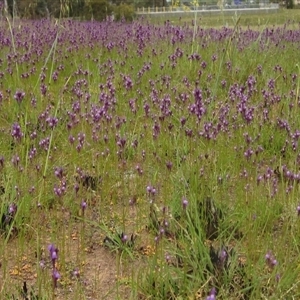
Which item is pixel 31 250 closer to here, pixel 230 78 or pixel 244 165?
pixel 244 165

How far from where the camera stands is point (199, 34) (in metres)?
7.60

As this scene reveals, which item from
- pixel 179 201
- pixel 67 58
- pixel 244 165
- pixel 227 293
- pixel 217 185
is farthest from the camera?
pixel 67 58

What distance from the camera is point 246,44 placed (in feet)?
23.6

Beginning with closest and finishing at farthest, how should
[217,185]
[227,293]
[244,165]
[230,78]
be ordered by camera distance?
[227,293] < [217,185] < [244,165] < [230,78]

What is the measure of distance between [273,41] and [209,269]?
6.12 m

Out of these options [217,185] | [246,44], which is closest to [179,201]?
[217,185]

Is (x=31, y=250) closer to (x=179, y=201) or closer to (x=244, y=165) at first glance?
(x=179, y=201)

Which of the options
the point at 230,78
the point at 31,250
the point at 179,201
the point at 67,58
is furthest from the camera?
the point at 67,58

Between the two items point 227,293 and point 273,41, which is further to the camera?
point 273,41

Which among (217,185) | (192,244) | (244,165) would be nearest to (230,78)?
(244,165)

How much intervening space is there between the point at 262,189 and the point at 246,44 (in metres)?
5.00

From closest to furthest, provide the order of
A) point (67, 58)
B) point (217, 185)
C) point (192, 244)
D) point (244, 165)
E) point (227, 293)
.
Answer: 1. point (227, 293)
2. point (192, 244)
3. point (217, 185)
4. point (244, 165)
5. point (67, 58)

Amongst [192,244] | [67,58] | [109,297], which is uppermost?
[67,58]

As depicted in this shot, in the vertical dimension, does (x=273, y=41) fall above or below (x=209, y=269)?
above
